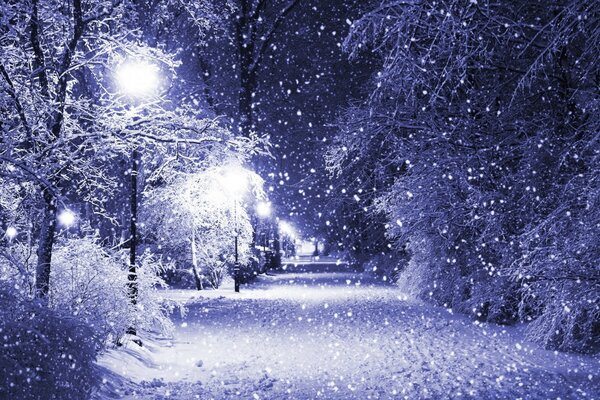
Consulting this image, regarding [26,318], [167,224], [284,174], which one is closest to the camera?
[26,318]

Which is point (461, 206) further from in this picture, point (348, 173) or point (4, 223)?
point (348, 173)

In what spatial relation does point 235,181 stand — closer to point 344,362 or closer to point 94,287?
point 94,287

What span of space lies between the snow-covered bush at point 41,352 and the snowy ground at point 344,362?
1.37 meters

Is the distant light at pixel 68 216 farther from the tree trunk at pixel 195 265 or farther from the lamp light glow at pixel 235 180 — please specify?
the tree trunk at pixel 195 265

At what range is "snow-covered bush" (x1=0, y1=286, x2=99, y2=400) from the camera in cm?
498

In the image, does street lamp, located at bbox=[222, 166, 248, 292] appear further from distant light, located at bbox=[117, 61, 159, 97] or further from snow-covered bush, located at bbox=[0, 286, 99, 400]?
snow-covered bush, located at bbox=[0, 286, 99, 400]

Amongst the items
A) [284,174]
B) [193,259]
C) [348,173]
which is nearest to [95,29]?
[193,259]

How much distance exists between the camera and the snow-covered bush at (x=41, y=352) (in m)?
4.98

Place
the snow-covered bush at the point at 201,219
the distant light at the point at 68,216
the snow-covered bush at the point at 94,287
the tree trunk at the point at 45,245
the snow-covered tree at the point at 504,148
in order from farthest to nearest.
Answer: the snow-covered bush at the point at 201,219 < the snow-covered bush at the point at 94,287 < the snow-covered tree at the point at 504,148 < the tree trunk at the point at 45,245 < the distant light at the point at 68,216

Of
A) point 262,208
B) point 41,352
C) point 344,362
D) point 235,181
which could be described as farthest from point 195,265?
point 41,352

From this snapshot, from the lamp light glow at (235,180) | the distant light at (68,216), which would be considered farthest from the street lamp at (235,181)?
the distant light at (68,216)

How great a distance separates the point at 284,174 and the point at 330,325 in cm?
2681

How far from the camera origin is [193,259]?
76.7 ft

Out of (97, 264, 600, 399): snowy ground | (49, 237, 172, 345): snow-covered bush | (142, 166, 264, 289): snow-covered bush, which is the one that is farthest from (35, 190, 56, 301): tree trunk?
(142, 166, 264, 289): snow-covered bush
